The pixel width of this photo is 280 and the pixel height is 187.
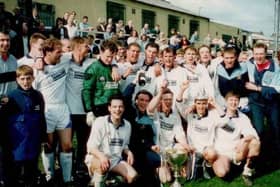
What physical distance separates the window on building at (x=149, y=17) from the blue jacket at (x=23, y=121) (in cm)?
2580

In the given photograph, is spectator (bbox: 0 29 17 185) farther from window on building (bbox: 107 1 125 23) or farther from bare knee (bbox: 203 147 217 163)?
window on building (bbox: 107 1 125 23)

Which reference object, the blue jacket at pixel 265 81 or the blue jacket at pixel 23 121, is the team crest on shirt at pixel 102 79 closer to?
the blue jacket at pixel 23 121

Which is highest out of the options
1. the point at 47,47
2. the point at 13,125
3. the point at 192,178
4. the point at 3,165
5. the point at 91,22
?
the point at 91,22

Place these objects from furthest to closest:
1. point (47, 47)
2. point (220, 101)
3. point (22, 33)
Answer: point (22, 33)
point (220, 101)
point (47, 47)

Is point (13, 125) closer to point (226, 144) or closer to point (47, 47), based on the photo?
point (47, 47)

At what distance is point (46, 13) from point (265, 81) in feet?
49.0

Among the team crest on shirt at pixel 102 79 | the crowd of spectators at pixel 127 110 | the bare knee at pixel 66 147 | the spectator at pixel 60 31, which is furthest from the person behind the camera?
the spectator at pixel 60 31

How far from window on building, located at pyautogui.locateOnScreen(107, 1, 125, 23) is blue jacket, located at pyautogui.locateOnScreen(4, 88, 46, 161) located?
67.8ft

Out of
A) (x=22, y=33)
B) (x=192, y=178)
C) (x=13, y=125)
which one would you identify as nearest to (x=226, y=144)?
(x=192, y=178)

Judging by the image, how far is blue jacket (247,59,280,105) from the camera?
7.29 metres

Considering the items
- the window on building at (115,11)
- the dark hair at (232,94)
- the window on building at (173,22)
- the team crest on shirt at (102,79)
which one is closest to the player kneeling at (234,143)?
the dark hair at (232,94)

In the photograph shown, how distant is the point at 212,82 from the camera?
290 inches

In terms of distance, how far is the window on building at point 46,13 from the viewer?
19.9 meters

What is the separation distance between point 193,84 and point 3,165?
3.26 meters
